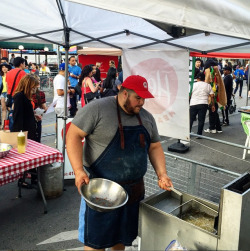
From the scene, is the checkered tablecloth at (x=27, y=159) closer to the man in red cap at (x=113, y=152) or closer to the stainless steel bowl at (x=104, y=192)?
the man in red cap at (x=113, y=152)

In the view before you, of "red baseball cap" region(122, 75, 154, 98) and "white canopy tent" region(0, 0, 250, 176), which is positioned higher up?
"white canopy tent" region(0, 0, 250, 176)

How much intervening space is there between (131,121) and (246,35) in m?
1.11

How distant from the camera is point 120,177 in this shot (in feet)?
8.25

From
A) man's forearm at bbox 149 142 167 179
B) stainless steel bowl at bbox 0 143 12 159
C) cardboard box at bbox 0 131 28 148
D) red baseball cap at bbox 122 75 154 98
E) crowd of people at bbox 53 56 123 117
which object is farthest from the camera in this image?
crowd of people at bbox 53 56 123 117

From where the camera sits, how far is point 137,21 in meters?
3.68

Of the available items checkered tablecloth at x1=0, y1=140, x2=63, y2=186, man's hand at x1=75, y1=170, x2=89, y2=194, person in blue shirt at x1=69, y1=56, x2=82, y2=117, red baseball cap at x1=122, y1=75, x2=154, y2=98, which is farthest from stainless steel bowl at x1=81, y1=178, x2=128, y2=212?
person in blue shirt at x1=69, y1=56, x2=82, y2=117

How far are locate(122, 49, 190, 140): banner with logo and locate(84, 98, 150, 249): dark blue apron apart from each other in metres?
2.09

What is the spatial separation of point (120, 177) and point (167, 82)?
2.46 metres

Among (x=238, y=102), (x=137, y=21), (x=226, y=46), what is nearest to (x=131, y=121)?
(x=137, y=21)

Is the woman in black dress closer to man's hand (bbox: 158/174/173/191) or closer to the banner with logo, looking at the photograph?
the banner with logo

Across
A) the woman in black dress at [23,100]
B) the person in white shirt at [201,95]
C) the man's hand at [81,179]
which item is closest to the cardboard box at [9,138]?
the woman in black dress at [23,100]

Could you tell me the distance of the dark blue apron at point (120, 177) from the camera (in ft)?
8.15

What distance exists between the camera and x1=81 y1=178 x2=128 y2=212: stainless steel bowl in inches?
93.7

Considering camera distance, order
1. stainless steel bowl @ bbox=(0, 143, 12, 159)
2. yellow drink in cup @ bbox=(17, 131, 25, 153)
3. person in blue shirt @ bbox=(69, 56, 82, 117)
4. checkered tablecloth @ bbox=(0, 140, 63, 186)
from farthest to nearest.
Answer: person in blue shirt @ bbox=(69, 56, 82, 117), yellow drink in cup @ bbox=(17, 131, 25, 153), stainless steel bowl @ bbox=(0, 143, 12, 159), checkered tablecloth @ bbox=(0, 140, 63, 186)
